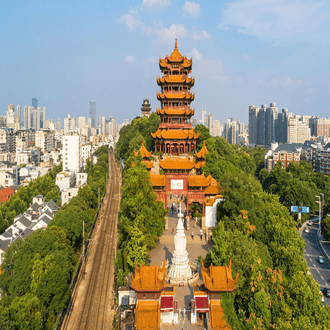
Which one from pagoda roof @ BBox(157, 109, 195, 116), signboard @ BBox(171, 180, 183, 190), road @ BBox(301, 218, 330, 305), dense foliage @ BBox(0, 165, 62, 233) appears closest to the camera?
road @ BBox(301, 218, 330, 305)

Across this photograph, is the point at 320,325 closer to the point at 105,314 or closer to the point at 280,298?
the point at 280,298

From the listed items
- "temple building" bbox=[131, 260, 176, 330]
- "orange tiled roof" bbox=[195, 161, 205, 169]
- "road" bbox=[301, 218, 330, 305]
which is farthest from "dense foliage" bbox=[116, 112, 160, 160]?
"temple building" bbox=[131, 260, 176, 330]

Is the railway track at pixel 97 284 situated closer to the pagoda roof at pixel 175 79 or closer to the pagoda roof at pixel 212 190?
the pagoda roof at pixel 212 190

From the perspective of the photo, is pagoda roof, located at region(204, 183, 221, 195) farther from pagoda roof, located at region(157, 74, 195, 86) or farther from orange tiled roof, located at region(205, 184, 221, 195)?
pagoda roof, located at region(157, 74, 195, 86)

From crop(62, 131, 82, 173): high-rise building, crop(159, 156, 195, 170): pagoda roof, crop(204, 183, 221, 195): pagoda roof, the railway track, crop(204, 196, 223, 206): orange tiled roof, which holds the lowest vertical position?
the railway track

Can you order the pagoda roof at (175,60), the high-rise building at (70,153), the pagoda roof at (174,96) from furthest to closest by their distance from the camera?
the high-rise building at (70,153)
the pagoda roof at (175,60)
the pagoda roof at (174,96)

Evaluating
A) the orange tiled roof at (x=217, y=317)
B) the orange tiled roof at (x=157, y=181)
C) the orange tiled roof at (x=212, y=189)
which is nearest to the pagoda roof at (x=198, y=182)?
the orange tiled roof at (x=212, y=189)

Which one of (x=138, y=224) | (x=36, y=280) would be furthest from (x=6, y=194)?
(x=138, y=224)
